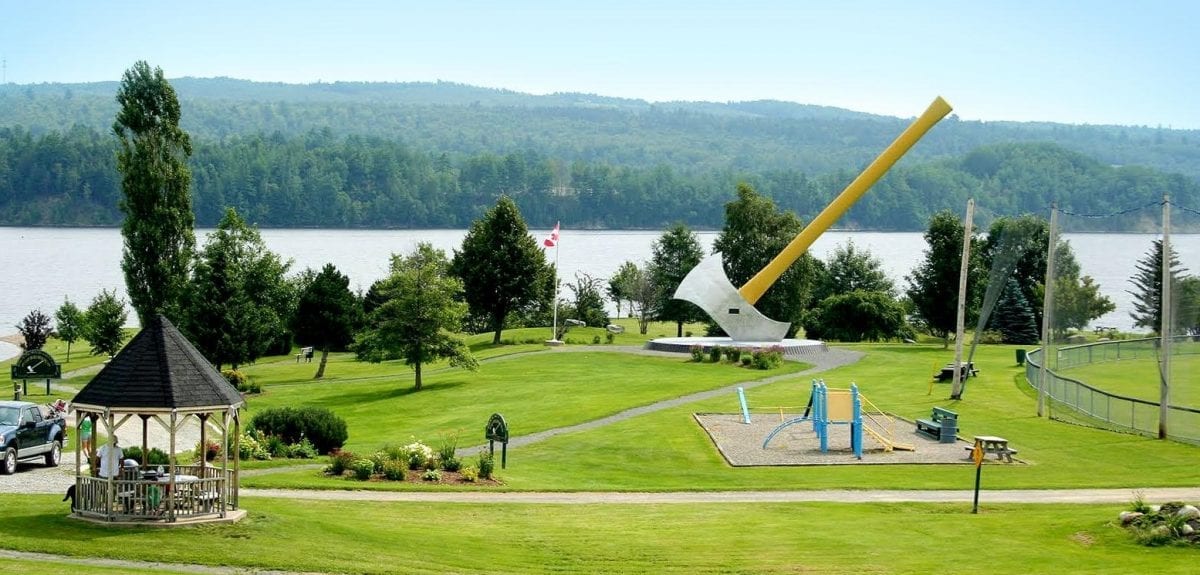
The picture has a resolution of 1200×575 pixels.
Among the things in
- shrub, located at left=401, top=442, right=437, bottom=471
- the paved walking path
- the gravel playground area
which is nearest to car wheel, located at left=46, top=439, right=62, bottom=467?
the paved walking path

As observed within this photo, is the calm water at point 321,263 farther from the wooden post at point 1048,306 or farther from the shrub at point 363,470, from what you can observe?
the shrub at point 363,470

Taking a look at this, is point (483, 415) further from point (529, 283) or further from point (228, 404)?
point (529, 283)

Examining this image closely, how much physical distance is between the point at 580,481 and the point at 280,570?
13.0m

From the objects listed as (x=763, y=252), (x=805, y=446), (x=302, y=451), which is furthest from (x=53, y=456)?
(x=763, y=252)

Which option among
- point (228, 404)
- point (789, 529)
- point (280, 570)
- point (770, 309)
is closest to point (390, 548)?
point (280, 570)

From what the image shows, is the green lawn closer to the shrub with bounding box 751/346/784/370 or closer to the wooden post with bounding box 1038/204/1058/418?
the wooden post with bounding box 1038/204/1058/418

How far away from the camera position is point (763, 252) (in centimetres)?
8375

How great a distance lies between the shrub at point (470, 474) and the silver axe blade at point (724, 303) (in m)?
30.4

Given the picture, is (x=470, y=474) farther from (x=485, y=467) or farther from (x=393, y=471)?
(x=393, y=471)

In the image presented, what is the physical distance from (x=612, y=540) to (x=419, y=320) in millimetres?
31319

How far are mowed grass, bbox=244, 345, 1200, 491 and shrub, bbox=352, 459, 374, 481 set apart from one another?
581mm

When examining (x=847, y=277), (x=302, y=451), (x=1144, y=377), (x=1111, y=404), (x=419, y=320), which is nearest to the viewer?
(x=302, y=451)

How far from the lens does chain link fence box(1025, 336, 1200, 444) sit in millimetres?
37219

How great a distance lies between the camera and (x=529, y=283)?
2889 inches
